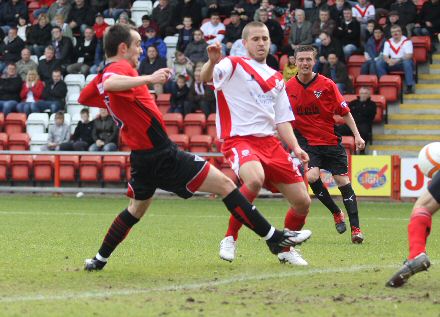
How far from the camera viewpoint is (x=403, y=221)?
1692cm

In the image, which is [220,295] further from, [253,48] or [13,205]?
[13,205]

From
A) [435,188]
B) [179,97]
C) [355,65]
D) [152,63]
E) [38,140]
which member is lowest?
[38,140]

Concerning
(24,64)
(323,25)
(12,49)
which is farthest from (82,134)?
(323,25)

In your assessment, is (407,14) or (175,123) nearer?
(175,123)

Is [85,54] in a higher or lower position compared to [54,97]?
higher

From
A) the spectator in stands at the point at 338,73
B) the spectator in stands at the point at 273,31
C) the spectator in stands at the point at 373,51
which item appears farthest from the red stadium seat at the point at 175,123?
the spectator in stands at the point at 373,51

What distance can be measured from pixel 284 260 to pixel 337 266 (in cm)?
51

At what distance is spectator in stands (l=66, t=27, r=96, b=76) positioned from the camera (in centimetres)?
2777

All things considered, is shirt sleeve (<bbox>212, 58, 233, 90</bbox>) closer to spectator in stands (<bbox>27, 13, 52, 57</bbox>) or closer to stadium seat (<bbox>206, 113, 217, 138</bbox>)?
stadium seat (<bbox>206, 113, 217, 138</bbox>)

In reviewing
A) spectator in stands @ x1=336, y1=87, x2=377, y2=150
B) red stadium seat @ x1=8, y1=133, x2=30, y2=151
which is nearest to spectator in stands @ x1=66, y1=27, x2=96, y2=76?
red stadium seat @ x1=8, y1=133, x2=30, y2=151

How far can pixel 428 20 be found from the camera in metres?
25.5

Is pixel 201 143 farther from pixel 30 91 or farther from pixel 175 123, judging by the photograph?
pixel 30 91

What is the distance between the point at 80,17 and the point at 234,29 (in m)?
5.57

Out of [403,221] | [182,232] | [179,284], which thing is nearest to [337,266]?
[179,284]
